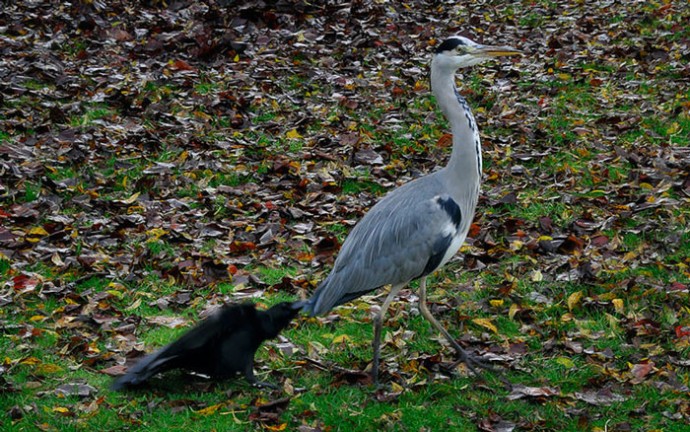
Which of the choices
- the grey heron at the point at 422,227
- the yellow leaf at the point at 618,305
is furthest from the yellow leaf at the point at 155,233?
the yellow leaf at the point at 618,305

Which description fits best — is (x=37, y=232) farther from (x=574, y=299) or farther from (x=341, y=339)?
(x=574, y=299)

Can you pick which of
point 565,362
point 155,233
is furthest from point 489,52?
point 155,233

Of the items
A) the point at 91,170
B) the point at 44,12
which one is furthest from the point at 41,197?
the point at 44,12

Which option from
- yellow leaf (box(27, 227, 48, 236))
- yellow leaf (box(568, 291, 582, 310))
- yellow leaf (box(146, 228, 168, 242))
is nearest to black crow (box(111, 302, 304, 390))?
yellow leaf (box(568, 291, 582, 310))

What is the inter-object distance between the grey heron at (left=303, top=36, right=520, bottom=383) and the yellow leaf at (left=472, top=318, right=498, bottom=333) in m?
0.37

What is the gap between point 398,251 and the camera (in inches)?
230

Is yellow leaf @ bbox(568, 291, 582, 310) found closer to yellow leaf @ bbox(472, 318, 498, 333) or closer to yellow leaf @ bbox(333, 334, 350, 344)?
yellow leaf @ bbox(472, 318, 498, 333)

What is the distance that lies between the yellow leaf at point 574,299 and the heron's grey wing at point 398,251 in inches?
47.4

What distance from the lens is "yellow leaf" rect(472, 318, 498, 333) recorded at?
6375mm

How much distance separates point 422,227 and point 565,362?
131 centimetres

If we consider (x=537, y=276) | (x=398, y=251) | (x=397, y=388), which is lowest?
(x=397, y=388)

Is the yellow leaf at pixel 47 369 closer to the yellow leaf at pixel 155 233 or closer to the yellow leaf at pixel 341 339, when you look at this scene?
the yellow leaf at pixel 341 339

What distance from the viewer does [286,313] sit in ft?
18.9

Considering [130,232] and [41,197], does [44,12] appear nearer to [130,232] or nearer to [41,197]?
[41,197]
